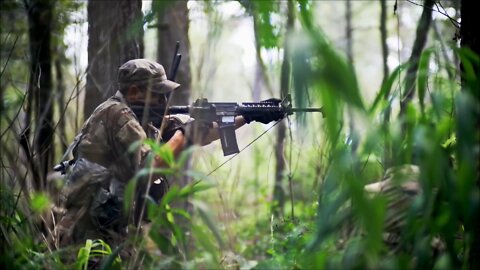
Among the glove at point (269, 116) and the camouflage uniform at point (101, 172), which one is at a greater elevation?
the glove at point (269, 116)

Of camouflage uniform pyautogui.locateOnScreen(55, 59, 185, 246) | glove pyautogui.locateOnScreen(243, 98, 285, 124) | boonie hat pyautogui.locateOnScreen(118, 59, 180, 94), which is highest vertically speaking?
boonie hat pyautogui.locateOnScreen(118, 59, 180, 94)

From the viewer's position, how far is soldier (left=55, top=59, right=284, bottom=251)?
3516mm

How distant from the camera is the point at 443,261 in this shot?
6.33 feet

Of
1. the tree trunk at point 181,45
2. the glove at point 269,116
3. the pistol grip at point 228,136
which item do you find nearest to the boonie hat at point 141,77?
the pistol grip at point 228,136

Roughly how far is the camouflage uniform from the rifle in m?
0.20

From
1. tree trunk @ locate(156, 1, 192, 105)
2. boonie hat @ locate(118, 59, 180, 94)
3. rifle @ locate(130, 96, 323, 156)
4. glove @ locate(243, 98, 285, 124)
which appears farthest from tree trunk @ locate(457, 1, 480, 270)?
tree trunk @ locate(156, 1, 192, 105)

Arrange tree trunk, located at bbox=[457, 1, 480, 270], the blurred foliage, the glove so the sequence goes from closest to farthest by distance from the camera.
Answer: the blurred foliage < tree trunk, located at bbox=[457, 1, 480, 270] < the glove

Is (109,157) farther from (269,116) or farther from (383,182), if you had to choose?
(383,182)

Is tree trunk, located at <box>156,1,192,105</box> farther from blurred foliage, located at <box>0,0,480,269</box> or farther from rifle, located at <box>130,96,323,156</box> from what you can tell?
blurred foliage, located at <box>0,0,480,269</box>

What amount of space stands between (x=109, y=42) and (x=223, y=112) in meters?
1.25

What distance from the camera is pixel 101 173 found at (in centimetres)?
357

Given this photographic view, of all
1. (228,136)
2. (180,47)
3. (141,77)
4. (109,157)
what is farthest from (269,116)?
(180,47)

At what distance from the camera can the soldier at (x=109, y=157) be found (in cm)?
352

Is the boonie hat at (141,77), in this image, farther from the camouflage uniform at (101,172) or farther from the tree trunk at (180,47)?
the tree trunk at (180,47)
